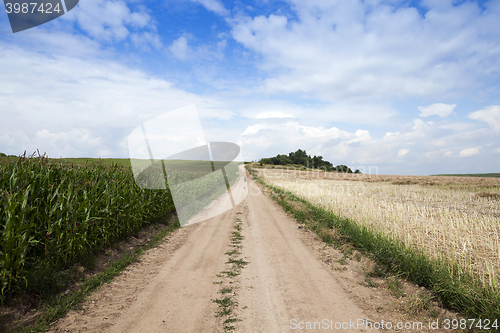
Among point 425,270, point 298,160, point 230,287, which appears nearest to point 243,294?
point 230,287

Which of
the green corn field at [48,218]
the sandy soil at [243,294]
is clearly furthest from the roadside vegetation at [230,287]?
the green corn field at [48,218]

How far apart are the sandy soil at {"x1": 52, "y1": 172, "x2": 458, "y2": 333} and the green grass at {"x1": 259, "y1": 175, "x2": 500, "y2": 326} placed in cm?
69

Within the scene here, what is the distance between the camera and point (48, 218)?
4891 mm

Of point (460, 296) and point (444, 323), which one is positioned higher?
point (460, 296)

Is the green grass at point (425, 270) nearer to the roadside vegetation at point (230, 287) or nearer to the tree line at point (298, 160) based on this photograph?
the roadside vegetation at point (230, 287)

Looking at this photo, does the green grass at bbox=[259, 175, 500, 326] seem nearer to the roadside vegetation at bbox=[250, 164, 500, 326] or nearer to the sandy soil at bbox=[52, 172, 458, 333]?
the roadside vegetation at bbox=[250, 164, 500, 326]

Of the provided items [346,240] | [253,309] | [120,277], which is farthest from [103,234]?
[346,240]

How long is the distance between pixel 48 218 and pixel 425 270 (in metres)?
7.79

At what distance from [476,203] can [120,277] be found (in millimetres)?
20180

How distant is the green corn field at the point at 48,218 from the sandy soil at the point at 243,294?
1189 mm

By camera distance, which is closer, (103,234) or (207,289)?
(207,289)

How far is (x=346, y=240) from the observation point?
8305 millimetres

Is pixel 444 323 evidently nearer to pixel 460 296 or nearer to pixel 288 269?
pixel 460 296

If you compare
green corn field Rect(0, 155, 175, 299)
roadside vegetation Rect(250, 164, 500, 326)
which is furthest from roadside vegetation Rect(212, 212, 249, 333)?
roadside vegetation Rect(250, 164, 500, 326)
